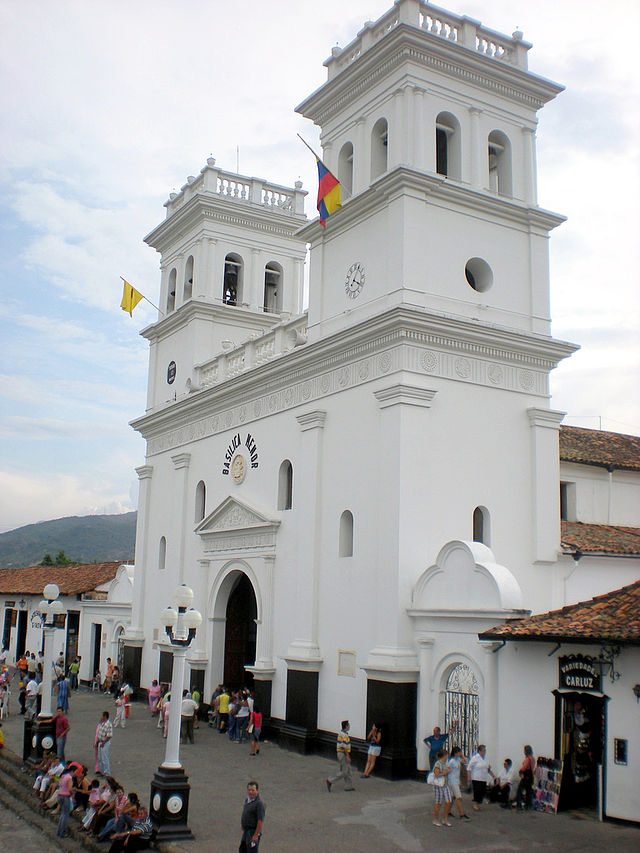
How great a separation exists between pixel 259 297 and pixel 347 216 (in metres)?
9.93

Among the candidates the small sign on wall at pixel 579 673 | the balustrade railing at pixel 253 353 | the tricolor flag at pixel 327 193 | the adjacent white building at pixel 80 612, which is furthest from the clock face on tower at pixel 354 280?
the adjacent white building at pixel 80 612

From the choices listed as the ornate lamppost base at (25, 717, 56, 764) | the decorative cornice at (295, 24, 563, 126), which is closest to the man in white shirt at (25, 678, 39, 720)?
the ornate lamppost base at (25, 717, 56, 764)

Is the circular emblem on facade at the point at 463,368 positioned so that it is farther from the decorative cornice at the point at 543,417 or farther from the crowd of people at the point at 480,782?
the crowd of people at the point at 480,782

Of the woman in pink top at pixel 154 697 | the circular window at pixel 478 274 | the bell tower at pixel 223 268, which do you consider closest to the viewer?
the circular window at pixel 478 274

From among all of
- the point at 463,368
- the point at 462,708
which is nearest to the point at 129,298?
the point at 463,368

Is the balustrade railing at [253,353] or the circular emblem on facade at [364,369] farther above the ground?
the balustrade railing at [253,353]

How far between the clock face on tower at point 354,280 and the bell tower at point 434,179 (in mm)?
33

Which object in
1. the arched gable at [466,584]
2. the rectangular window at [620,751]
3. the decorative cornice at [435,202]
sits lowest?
the rectangular window at [620,751]

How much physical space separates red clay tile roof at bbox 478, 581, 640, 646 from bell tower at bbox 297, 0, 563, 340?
7.80 m

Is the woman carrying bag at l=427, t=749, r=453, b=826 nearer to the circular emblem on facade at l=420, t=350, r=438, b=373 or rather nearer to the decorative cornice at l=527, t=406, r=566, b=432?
the circular emblem on facade at l=420, t=350, r=438, b=373

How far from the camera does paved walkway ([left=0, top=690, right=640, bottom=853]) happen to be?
14.4 meters

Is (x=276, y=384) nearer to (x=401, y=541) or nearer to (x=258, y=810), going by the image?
(x=401, y=541)

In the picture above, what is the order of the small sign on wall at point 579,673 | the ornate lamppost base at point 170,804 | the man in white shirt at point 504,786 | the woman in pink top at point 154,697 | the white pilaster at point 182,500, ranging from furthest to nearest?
the white pilaster at point 182,500 → the woman in pink top at point 154,697 → the man in white shirt at point 504,786 → the small sign on wall at point 579,673 → the ornate lamppost base at point 170,804

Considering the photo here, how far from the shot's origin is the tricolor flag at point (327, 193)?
2364cm
